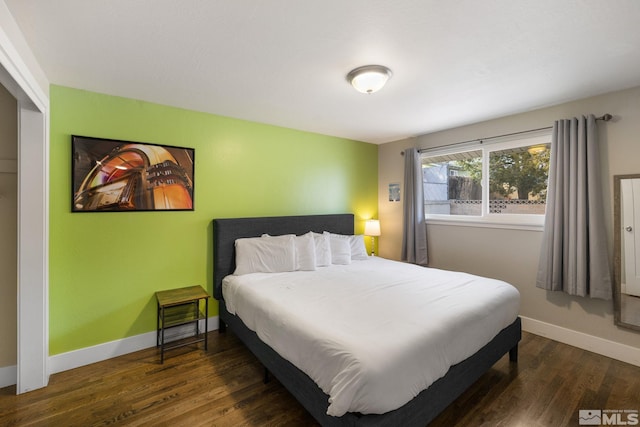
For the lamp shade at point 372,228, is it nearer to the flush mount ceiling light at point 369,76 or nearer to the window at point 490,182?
the window at point 490,182

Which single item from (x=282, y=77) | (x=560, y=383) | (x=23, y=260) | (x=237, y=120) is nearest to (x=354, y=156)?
(x=237, y=120)

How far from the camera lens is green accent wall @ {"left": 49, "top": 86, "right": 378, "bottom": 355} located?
2.33 meters

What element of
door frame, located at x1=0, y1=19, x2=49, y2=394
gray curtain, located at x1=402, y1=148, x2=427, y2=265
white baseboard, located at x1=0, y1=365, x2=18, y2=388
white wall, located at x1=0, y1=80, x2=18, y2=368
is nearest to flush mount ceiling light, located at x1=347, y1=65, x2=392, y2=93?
gray curtain, located at x1=402, y1=148, x2=427, y2=265

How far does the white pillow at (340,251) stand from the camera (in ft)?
11.3

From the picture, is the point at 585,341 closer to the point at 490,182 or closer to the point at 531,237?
the point at 531,237

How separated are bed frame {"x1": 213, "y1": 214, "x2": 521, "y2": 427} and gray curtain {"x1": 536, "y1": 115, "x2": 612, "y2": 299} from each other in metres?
0.83

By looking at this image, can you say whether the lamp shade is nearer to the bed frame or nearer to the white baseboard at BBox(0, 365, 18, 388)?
the bed frame

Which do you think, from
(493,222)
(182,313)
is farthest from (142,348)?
(493,222)

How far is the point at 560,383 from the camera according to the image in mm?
2156

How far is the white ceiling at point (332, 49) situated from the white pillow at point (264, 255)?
1437 millimetres

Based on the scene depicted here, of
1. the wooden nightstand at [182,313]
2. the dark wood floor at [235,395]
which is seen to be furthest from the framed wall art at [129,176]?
the dark wood floor at [235,395]

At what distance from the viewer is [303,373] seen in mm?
1663

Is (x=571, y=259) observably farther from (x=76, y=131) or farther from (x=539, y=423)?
(x=76, y=131)

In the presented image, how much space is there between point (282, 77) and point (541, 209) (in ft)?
9.86
